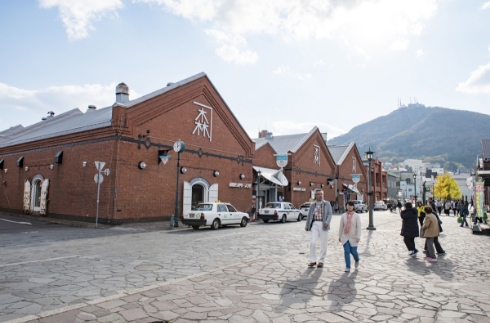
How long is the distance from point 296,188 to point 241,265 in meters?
29.6

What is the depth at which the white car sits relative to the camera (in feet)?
58.5

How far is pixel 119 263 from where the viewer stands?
8516 millimetres

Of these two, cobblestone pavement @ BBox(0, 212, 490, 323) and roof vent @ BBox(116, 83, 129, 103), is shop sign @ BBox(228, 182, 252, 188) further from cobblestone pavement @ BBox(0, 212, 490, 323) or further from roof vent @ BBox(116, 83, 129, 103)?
cobblestone pavement @ BBox(0, 212, 490, 323)

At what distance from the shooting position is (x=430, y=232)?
1011 cm

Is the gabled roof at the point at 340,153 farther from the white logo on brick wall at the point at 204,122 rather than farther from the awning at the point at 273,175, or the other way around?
the white logo on brick wall at the point at 204,122

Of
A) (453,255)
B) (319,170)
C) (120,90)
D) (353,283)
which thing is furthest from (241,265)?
(319,170)

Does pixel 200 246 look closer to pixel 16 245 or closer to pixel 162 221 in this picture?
pixel 16 245

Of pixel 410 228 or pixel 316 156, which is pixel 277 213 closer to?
pixel 410 228

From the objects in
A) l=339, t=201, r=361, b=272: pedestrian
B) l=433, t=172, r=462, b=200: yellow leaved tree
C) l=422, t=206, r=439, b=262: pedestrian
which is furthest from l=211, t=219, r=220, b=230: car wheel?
l=433, t=172, r=462, b=200: yellow leaved tree

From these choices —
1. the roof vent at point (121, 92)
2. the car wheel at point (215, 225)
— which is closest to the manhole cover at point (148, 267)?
the car wheel at point (215, 225)

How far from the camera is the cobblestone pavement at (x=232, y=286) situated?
4.96m

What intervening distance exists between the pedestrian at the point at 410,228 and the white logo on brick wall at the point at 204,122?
1594 cm

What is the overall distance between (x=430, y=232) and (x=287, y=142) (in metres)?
31.3

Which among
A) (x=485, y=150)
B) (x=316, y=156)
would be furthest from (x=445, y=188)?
(x=485, y=150)
